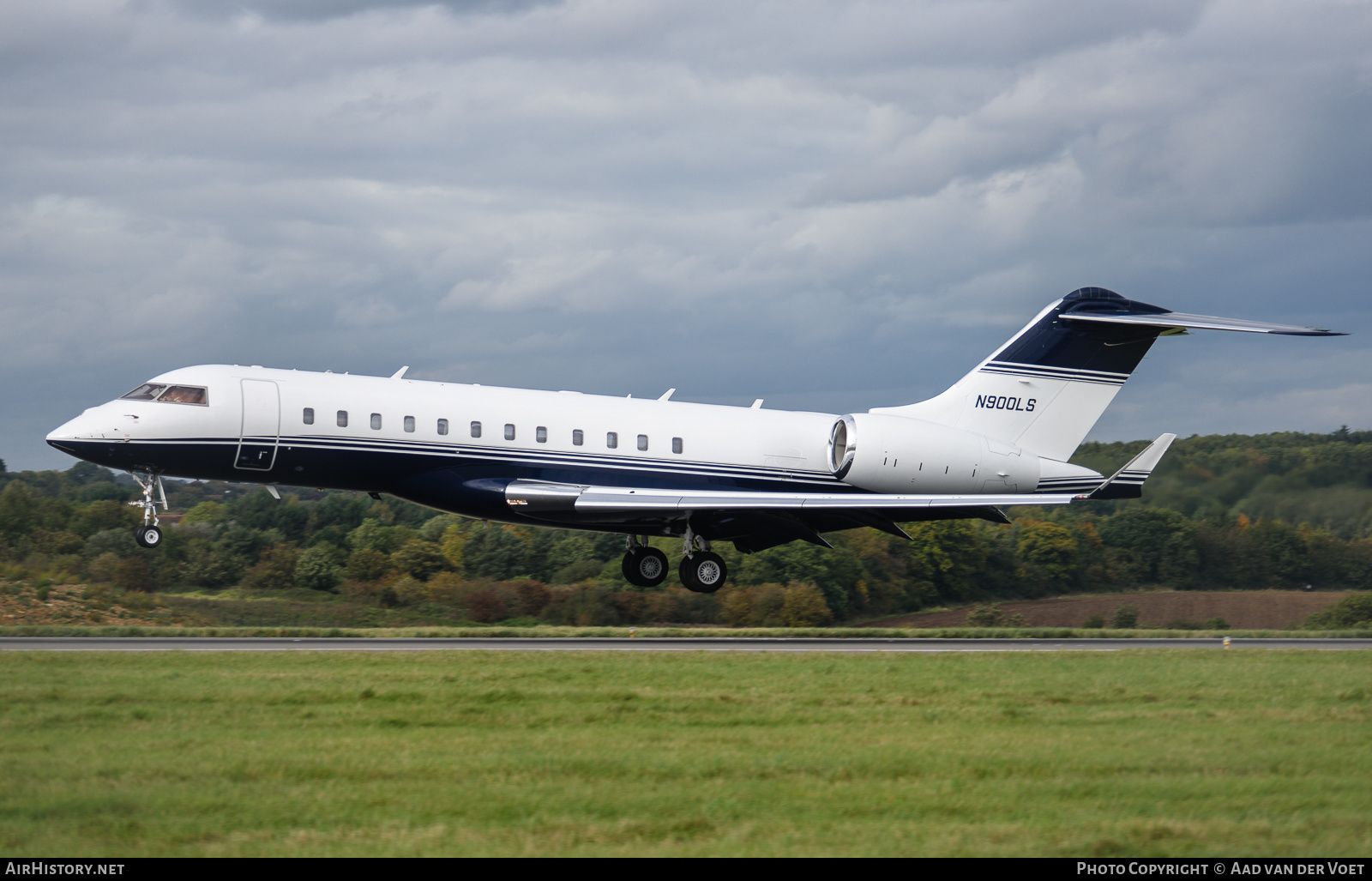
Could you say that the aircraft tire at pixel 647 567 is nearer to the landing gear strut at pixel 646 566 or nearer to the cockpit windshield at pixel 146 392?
the landing gear strut at pixel 646 566

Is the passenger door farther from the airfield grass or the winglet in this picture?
the winglet

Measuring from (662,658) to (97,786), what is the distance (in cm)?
1038

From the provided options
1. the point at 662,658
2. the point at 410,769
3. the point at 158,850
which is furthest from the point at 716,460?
the point at 158,850

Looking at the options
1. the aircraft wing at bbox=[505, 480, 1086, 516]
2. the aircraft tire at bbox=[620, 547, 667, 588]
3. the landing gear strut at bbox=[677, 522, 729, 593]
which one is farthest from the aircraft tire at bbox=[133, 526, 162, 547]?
the landing gear strut at bbox=[677, 522, 729, 593]

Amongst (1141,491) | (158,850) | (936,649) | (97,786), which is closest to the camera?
(158,850)

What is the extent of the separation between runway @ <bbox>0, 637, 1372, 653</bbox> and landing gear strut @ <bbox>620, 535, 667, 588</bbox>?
4.48m

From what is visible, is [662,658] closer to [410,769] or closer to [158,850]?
[410,769]

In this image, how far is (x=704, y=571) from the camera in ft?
90.6

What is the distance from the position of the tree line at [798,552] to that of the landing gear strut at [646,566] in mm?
5877

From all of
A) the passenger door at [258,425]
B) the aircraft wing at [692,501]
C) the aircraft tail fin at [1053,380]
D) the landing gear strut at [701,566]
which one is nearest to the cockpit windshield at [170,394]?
the passenger door at [258,425]

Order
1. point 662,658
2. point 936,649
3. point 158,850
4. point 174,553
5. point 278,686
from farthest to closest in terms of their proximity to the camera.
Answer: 1. point 174,553
2. point 936,649
3. point 662,658
4. point 278,686
5. point 158,850

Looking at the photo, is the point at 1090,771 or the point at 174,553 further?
the point at 174,553

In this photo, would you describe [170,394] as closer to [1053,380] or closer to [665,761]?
[665,761]

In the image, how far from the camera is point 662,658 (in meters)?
18.8
